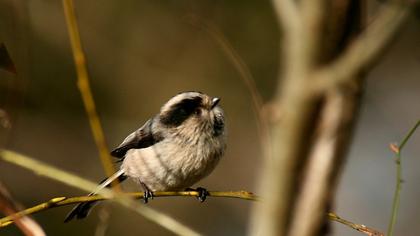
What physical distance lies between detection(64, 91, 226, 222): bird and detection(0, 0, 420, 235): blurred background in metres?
5.01

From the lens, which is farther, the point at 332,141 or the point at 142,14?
the point at 142,14

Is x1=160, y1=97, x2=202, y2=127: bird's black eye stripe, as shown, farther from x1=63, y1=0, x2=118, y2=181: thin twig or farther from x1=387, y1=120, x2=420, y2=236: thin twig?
x1=63, y1=0, x2=118, y2=181: thin twig

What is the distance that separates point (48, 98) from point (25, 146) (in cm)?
90

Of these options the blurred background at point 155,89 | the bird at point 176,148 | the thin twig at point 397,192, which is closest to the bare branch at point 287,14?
the thin twig at point 397,192

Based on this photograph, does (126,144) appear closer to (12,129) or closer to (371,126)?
(12,129)

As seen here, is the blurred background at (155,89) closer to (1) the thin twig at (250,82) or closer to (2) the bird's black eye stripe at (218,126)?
(2) the bird's black eye stripe at (218,126)

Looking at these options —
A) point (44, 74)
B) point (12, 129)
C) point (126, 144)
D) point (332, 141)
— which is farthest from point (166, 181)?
point (44, 74)

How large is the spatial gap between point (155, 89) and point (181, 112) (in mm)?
6164

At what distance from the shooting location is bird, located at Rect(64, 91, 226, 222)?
4.44 meters

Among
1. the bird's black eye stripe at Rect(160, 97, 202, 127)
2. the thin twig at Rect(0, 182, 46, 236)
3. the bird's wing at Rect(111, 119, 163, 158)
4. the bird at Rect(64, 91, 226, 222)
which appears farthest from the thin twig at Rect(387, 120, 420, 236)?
the bird's wing at Rect(111, 119, 163, 158)

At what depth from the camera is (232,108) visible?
35.9 ft

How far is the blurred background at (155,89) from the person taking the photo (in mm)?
10062

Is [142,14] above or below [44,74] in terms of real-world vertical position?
above

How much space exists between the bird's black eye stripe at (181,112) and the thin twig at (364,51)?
3626mm
